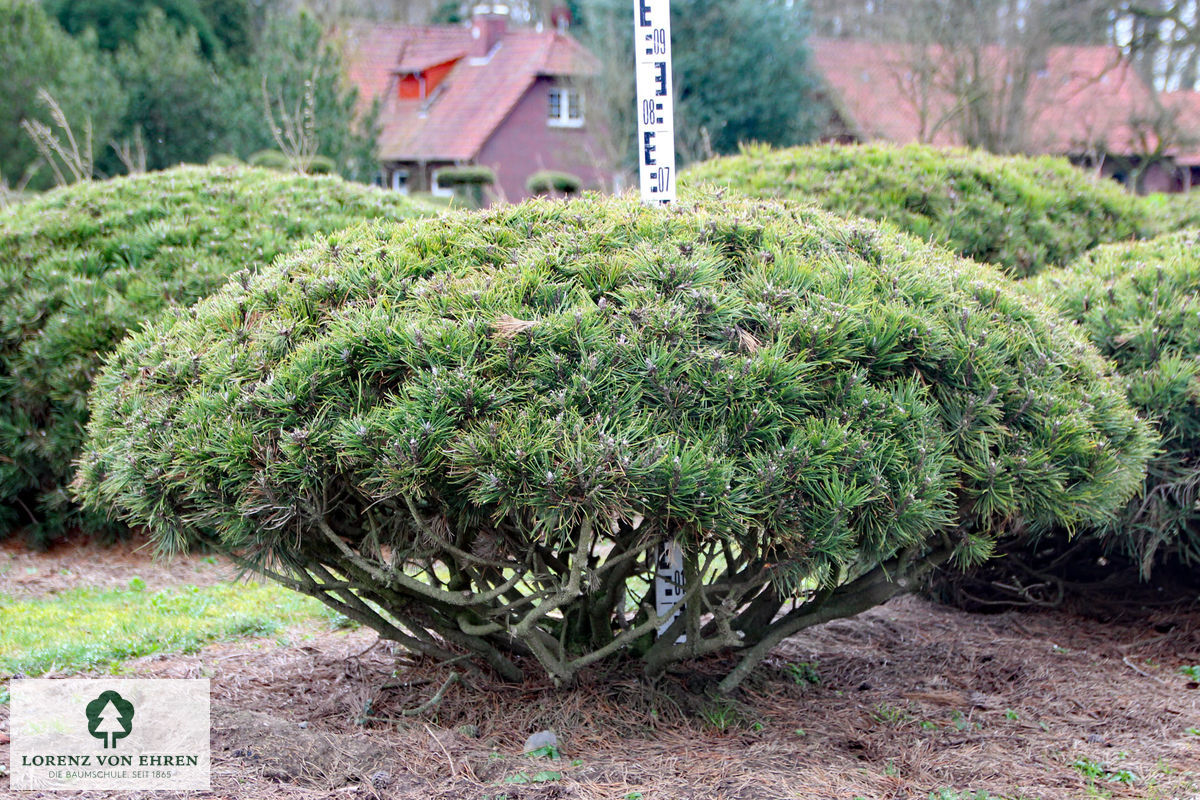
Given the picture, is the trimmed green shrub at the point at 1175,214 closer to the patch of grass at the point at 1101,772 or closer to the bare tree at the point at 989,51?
the patch of grass at the point at 1101,772

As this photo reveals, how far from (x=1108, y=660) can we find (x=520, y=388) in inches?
→ 134

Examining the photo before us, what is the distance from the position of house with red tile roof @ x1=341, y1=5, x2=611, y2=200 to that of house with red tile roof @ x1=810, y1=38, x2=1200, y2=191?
7862 mm

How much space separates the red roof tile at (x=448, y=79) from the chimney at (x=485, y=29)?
0.95ft

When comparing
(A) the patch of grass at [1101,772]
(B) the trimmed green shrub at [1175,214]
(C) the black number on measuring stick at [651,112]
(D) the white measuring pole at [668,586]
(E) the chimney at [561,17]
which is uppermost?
(E) the chimney at [561,17]

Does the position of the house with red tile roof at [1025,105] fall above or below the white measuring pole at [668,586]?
above

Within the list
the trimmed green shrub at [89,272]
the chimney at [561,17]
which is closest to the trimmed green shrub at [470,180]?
the trimmed green shrub at [89,272]

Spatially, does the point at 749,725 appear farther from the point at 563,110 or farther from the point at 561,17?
the point at 561,17

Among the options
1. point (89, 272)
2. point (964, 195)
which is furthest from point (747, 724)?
point (89, 272)

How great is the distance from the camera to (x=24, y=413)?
6.31 metres

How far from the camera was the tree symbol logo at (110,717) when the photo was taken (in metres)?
3.56

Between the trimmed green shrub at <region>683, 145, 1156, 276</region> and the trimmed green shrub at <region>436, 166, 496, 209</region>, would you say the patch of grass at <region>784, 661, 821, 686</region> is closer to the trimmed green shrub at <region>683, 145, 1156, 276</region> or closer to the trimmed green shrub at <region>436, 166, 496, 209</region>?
the trimmed green shrub at <region>683, 145, 1156, 276</region>

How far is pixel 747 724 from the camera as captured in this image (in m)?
3.82

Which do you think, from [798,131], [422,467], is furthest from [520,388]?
[798,131]

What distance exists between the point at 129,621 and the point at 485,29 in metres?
33.9
